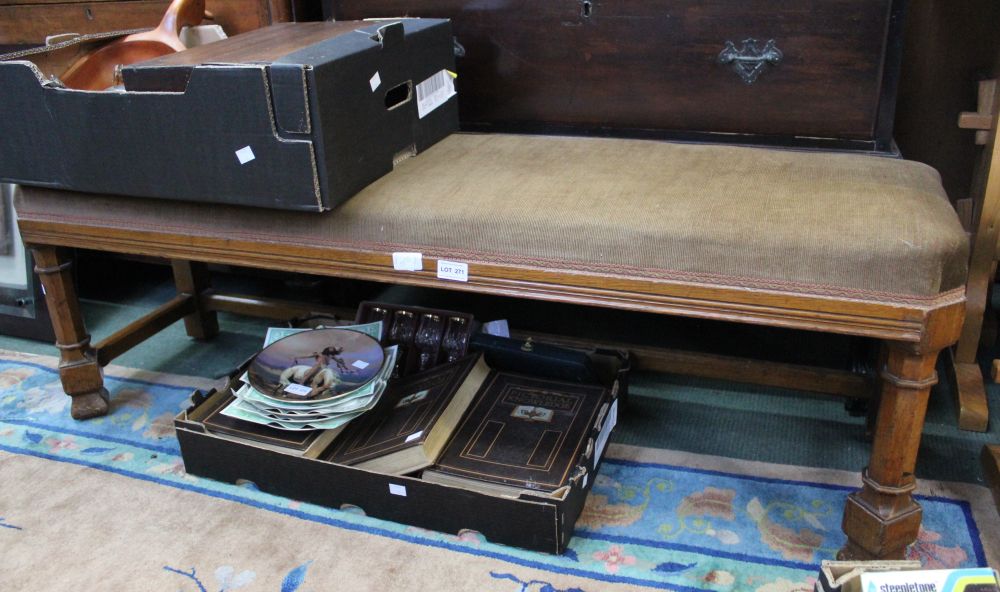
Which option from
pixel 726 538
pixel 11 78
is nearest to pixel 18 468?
pixel 11 78

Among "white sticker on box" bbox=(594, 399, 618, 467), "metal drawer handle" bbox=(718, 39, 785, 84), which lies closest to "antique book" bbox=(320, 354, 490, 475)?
"white sticker on box" bbox=(594, 399, 618, 467)

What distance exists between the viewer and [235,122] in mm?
1148

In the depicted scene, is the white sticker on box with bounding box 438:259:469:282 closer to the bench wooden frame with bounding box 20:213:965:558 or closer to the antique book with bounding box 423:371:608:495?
the bench wooden frame with bounding box 20:213:965:558

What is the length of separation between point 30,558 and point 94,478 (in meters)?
0.20

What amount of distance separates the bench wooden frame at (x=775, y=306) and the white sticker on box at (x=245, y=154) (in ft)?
0.48

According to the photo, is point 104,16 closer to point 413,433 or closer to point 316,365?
point 316,365

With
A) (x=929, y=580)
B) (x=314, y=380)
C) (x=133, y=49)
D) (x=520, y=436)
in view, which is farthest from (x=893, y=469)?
(x=133, y=49)

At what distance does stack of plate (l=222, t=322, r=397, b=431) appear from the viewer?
52.4 inches

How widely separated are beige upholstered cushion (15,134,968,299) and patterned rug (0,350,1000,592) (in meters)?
0.44

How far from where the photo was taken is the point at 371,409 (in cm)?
140

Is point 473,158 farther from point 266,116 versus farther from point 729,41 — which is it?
point 729,41

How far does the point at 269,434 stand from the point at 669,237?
733 mm

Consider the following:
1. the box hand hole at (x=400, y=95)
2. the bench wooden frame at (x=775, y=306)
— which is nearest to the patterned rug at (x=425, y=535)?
the bench wooden frame at (x=775, y=306)

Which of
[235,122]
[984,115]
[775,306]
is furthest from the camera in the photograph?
[984,115]
